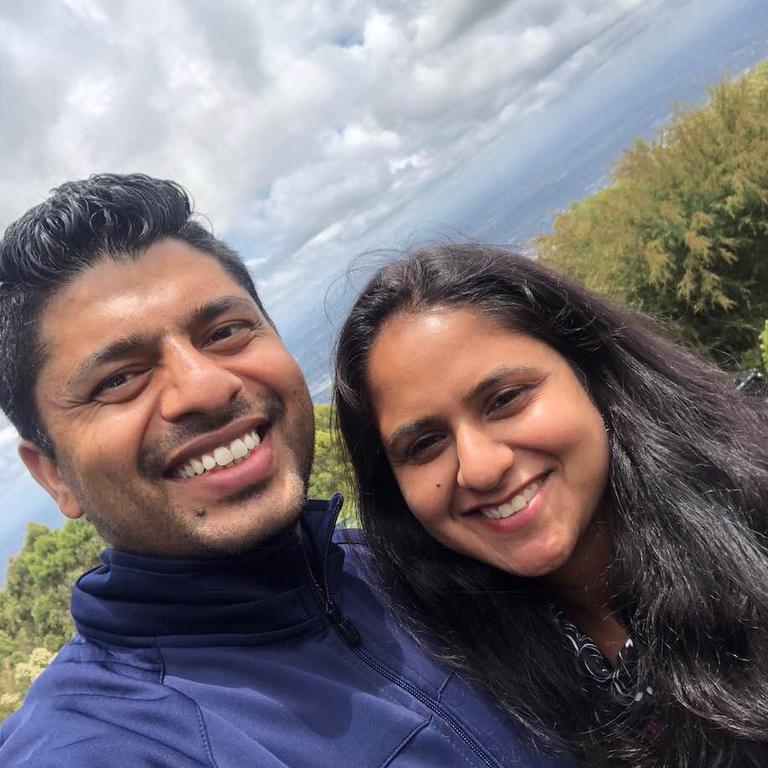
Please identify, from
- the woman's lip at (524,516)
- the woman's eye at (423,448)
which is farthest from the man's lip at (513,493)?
the woman's eye at (423,448)

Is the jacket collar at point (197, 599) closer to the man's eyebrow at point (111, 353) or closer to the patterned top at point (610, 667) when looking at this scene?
the man's eyebrow at point (111, 353)

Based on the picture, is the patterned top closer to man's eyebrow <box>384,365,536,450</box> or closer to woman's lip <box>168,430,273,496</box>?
man's eyebrow <box>384,365,536,450</box>

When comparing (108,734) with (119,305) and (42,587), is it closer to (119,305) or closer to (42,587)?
(119,305)

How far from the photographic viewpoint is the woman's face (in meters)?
2.16

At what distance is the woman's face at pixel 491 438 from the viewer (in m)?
2.16

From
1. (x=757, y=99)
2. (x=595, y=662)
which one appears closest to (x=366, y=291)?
(x=595, y=662)

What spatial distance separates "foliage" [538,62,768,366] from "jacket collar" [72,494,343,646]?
15637 millimetres

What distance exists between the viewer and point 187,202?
2.44m

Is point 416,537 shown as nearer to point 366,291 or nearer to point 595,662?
point 595,662

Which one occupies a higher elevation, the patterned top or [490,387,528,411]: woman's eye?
[490,387,528,411]: woman's eye

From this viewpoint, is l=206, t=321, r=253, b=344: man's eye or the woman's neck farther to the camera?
the woman's neck

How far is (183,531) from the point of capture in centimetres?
191

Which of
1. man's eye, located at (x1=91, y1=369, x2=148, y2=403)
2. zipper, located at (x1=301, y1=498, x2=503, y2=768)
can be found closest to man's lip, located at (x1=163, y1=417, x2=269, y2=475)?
Result: man's eye, located at (x1=91, y1=369, x2=148, y2=403)

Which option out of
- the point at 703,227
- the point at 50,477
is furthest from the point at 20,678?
the point at 703,227
